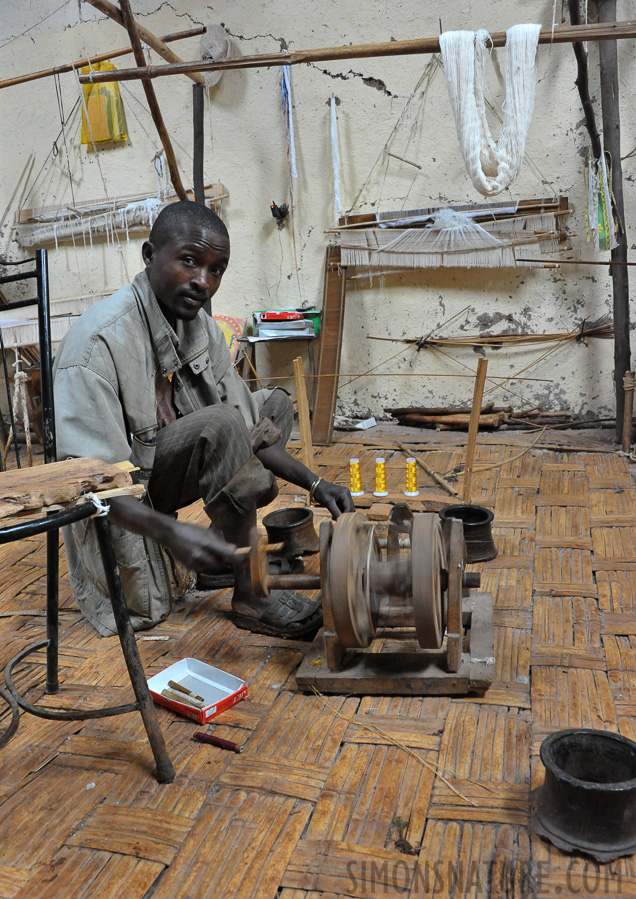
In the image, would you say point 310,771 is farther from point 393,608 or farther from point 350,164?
point 350,164

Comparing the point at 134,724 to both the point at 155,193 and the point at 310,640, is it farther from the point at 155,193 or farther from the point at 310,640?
the point at 155,193

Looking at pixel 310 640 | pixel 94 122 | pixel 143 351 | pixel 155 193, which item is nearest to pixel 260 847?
pixel 310 640

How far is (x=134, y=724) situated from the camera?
7.09 ft

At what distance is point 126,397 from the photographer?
251 centimetres

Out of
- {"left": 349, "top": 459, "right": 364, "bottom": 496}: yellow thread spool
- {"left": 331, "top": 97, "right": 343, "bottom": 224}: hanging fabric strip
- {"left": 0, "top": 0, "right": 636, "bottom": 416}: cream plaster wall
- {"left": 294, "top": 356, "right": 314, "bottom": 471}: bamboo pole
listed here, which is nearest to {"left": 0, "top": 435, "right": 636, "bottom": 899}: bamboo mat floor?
{"left": 349, "top": 459, "right": 364, "bottom": 496}: yellow thread spool

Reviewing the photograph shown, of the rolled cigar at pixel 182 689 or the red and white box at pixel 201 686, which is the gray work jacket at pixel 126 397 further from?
the rolled cigar at pixel 182 689

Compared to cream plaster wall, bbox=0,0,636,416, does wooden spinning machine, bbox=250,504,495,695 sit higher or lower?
lower

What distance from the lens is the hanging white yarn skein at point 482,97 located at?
3.36 m

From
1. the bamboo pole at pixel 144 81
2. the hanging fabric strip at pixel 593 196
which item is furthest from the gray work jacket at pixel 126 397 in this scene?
the hanging fabric strip at pixel 593 196

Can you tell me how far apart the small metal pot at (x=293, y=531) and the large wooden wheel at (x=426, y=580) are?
0.92 metres

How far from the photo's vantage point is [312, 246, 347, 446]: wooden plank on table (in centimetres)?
539

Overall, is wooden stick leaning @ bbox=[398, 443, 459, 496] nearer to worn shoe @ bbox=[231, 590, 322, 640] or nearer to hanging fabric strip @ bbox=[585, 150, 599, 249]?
worn shoe @ bbox=[231, 590, 322, 640]

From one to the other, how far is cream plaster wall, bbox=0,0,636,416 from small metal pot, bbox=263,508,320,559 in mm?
2808

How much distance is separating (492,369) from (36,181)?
405 centimetres
